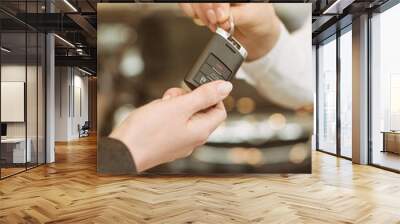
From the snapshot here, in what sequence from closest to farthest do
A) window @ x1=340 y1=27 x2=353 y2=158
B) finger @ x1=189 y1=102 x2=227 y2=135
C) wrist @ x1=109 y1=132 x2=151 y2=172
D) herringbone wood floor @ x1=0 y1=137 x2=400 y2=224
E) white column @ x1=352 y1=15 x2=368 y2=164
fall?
herringbone wood floor @ x1=0 y1=137 x2=400 y2=224
wrist @ x1=109 y1=132 x2=151 y2=172
finger @ x1=189 y1=102 x2=227 y2=135
white column @ x1=352 y1=15 x2=368 y2=164
window @ x1=340 y1=27 x2=353 y2=158

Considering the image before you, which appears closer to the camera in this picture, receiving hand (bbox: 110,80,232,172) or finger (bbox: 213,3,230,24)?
receiving hand (bbox: 110,80,232,172)

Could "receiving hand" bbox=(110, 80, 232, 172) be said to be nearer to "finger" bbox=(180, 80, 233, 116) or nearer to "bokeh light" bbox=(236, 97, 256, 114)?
"finger" bbox=(180, 80, 233, 116)

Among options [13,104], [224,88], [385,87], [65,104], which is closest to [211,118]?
[224,88]

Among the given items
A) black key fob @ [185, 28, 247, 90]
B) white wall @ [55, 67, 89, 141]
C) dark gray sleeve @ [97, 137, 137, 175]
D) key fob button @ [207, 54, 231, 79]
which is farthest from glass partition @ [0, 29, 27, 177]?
white wall @ [55, 67, 89, 141]

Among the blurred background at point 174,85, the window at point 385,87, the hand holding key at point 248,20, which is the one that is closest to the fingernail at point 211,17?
the hand holding key at point 248,20

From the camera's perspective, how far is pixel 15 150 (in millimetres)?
6844

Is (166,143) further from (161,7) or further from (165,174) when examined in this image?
(161,7)

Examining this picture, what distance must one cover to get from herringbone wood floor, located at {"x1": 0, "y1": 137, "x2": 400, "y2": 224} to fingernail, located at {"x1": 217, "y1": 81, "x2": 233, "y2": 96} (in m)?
1.25

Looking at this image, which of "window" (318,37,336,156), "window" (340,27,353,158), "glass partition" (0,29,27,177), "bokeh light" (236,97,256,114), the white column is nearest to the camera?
"bokeh light" (236,97,256,114)

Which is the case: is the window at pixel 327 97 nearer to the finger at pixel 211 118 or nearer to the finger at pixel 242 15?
the finger at pixel 242 15

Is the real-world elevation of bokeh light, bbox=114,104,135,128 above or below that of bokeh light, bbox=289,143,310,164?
above

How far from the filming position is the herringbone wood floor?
3.76 meters

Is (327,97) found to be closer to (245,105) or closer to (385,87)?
(385,87)

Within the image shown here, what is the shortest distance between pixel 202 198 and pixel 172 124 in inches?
36.3
